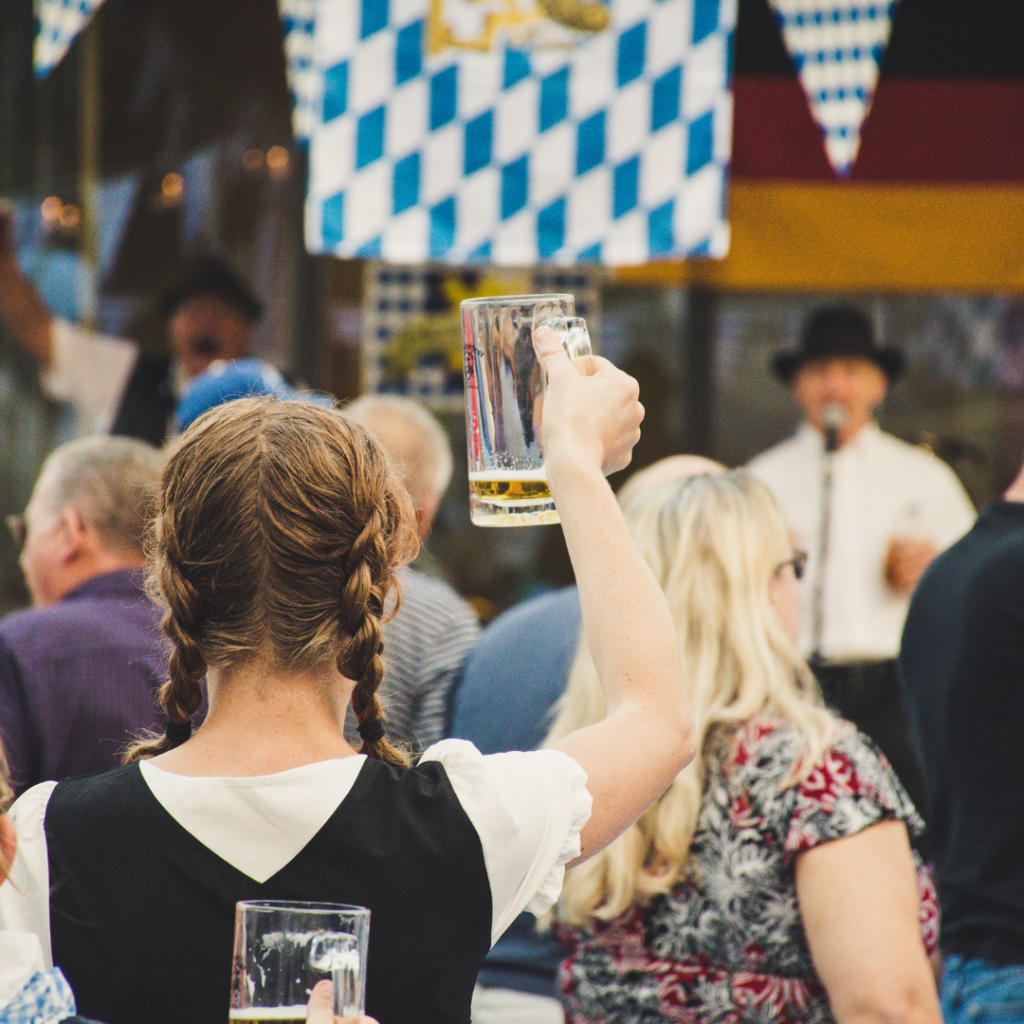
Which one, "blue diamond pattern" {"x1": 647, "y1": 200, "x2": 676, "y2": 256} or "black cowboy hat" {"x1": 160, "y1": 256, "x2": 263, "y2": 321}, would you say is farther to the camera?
"black cowboy hat" {"x1": 160, "y1": 256, "x2": 263, "y2": 321}

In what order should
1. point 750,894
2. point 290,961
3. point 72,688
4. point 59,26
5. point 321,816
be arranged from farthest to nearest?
point 59,26
point 72,688
point 750,894
point 321,816
point 290,961

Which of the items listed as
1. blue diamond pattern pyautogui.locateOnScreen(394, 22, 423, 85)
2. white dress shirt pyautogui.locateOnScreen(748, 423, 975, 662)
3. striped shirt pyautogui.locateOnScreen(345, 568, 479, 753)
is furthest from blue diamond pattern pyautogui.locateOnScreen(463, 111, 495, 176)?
white dress shirt pyautogui.locateOnScreen(748, 423, 975, 662)

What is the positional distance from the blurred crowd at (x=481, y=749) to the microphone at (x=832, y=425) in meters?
1.85

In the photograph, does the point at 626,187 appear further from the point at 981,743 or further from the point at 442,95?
the point at 981,743

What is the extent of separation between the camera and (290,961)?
1.12m

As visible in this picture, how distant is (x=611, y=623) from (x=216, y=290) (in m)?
3.97

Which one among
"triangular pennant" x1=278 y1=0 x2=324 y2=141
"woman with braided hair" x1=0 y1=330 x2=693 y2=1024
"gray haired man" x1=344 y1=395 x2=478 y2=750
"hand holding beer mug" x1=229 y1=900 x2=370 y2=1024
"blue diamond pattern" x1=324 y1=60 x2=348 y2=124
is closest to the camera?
"hand holding beer mug" x1=229 y1=900 x2=370 y2=1024

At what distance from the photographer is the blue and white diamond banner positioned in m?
3.79

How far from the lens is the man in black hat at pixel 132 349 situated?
16.4ft

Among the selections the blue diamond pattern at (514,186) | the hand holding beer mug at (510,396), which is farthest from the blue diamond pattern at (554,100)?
the hand holding beer mug at (510,396)

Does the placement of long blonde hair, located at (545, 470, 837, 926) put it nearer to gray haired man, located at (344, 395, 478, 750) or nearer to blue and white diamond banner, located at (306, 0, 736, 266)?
gray haired man, located at (344, 395, 478, 750)

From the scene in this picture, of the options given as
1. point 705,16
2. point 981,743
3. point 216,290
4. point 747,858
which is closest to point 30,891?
point 747,858

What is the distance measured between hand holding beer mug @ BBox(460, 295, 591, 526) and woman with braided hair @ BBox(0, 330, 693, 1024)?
0.03 m

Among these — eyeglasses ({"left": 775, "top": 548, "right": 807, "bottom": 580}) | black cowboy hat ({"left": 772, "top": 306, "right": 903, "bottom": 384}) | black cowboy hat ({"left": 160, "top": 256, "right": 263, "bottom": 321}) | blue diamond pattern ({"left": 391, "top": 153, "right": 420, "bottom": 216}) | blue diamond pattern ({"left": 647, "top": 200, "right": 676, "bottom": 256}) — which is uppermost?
blue diamond pattern ({"left": 391, "top": 153, "right": 420, "bottom": 216})
